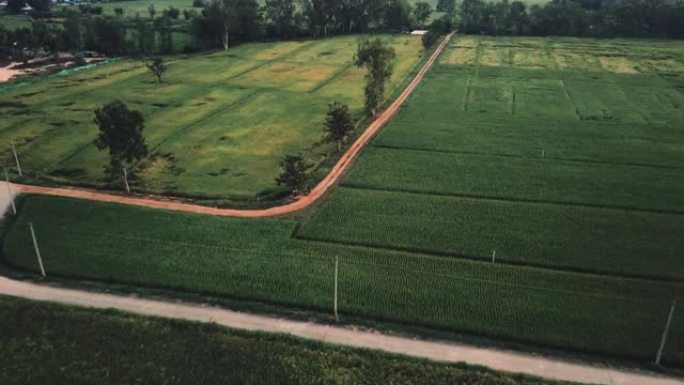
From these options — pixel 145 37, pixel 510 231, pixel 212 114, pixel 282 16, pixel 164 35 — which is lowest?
pixel 510 231

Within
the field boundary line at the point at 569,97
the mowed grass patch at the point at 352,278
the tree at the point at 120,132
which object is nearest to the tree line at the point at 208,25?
the field boundary line at the point at 569,97

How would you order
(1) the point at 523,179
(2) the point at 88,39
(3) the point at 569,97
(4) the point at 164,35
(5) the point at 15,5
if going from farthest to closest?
(5) the point at 15,5 < (4) the point at 164,35 < (2) the point at 88,39 < (3) the point at 569,97 < (1) the point at 523,179

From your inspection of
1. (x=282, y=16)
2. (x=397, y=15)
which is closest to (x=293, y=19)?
(x=282, y=16)

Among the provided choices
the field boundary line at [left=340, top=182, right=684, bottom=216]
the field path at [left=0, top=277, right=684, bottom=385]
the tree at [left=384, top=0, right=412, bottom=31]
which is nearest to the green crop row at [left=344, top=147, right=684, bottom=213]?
the field boundary line at [left=340, top=182, right=684, bottom=216]

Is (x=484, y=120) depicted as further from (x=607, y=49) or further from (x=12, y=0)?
(x=12, y=0)

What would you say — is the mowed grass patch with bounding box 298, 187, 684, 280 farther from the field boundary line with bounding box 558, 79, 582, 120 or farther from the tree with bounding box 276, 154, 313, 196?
the field boundary line with bounding box 558, 79, 582, 120

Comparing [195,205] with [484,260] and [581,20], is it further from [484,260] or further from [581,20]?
[581,20]
